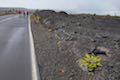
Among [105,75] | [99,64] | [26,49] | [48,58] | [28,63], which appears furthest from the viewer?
[26,49]

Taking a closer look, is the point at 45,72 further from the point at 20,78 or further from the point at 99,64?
the point at 99,64

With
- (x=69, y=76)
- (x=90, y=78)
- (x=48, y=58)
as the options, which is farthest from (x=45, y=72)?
(x=48, y=58)

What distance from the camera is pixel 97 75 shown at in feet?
33.3

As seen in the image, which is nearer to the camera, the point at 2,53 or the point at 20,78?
the point at 20,78

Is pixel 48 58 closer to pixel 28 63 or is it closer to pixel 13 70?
pixel 28 63

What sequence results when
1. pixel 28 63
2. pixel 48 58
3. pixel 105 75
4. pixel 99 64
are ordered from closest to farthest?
Result: pixel 105 75 → pixel 99 64 → pixel 28 63 → pixel 48 58

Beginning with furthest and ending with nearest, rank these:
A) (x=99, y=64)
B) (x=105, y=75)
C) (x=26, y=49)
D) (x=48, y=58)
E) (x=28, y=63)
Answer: (x=26, y=49) → (x=48, y=58) → (x=28, y=63) → (x=99, y=64) → (x=105, y=75)

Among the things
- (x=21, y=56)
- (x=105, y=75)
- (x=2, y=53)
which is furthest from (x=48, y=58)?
(x=105, y=75)

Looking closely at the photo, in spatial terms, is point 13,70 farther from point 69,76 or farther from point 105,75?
point 105,75

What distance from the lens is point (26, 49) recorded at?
16.5m

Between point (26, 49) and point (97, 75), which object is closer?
point (97, 75)

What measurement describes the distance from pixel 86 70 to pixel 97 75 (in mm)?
798

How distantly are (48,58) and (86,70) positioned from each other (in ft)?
11.0

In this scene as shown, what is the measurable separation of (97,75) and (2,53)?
6104 mm
